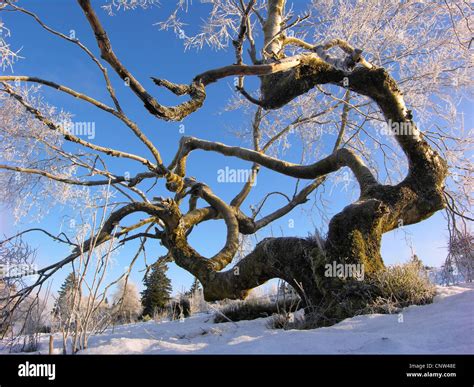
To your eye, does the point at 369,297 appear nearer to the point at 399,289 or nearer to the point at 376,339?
the point at 399,289

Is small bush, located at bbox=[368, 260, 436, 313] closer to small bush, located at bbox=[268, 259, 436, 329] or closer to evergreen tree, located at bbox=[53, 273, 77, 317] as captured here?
small bush, located at bbox=[268, 259, 436, 329]

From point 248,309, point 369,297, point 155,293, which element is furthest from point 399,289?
point 155,293

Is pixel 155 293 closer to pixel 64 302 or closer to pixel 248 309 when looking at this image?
pixel 248 309

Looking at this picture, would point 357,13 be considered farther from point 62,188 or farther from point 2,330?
point 2,330

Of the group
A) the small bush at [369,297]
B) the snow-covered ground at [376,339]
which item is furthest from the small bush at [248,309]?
the snow-covered ground at [376,339]

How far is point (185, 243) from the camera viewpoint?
584 centimetres

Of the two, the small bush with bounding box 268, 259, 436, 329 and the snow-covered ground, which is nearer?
the snow-covered ground

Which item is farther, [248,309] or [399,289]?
[248,309]

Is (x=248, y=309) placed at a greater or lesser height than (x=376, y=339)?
lesser

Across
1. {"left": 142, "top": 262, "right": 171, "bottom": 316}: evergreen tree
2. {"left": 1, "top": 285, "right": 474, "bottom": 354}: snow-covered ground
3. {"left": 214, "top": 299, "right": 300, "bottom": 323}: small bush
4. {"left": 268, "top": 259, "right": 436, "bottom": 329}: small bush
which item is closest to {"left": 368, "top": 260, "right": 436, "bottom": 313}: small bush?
{"left": 268, "top": 259, "right": 436, "bottom": 329}: small bush

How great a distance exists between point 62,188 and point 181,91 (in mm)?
5963

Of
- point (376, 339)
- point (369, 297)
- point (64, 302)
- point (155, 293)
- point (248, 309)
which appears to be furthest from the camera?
point (155, 293)

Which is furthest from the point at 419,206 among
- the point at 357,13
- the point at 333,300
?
the point at 357,13

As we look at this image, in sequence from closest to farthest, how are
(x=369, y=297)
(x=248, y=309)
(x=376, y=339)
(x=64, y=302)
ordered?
(x=376, y=339), (x=369, y=297), (x=64, y=302), (x=248, y=309)
